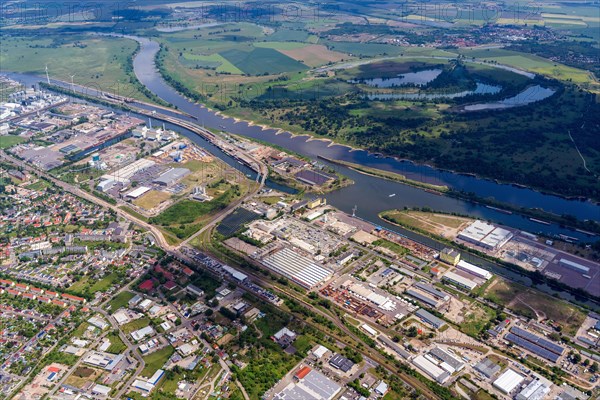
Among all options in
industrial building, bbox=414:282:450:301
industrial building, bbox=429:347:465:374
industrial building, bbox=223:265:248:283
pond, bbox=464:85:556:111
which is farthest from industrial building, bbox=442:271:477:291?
pond, bbox=464:85:556:111

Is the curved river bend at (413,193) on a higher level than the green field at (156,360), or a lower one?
higher

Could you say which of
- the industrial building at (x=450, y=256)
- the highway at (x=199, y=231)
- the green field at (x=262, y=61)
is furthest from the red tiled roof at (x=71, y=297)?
the green field at (x=262, y=61)

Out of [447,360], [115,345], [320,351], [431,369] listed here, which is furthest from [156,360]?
[447,360]

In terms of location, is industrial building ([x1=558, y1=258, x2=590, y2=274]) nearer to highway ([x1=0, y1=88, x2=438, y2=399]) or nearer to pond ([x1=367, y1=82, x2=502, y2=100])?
highway ([x1=0, y1=88, x2=438, y2=399])

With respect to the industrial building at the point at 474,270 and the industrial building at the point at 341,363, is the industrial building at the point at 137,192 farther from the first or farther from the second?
the industrial building at the point at 474,270

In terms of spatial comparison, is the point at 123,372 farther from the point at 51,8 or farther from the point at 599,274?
the point at 51,8

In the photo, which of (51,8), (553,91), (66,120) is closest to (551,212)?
(553,91)
